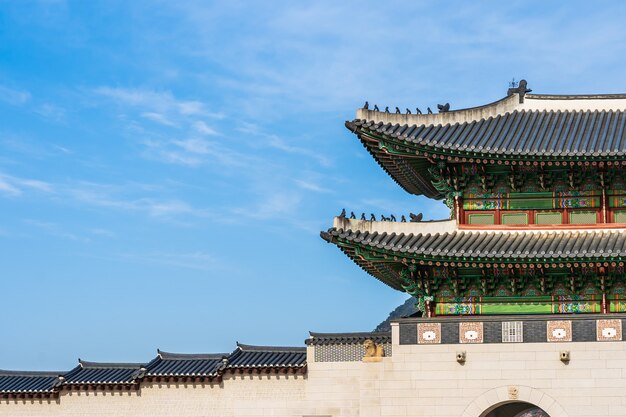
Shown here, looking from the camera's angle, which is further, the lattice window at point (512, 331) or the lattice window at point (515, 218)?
the lattice window at point (515, 218)

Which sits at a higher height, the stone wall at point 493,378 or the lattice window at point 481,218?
the lattice window at point 481,218

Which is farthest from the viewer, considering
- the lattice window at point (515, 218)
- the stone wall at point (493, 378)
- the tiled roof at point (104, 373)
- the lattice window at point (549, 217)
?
the tiled roof at point (104, 373)

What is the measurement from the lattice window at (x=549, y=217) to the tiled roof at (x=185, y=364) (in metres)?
11.3

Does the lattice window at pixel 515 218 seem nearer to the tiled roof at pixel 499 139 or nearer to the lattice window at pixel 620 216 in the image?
the tiled roof at pixel 499 139

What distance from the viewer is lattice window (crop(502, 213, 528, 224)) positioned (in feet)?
110

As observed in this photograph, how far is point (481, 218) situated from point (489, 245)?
1475 mm

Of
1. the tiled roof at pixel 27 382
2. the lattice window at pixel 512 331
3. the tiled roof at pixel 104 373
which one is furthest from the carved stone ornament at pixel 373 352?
the tiled roof at pixel 27 382

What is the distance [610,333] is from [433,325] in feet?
14.3

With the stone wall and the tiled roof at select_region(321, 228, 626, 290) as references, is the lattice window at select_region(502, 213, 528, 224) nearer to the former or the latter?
the tiled roof at select_region(321, 228, 626, 290)

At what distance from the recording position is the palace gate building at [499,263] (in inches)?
1236

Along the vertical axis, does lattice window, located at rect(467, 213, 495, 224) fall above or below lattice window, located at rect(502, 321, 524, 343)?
above

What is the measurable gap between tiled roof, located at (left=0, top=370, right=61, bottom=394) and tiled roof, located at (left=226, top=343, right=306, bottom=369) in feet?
20.3

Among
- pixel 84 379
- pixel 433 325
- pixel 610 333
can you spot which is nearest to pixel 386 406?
pixel 433 325

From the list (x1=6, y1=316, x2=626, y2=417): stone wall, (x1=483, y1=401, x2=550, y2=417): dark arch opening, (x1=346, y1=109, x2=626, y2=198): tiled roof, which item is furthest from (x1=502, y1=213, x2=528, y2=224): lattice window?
(x1=483, y1=401, x2=550, y2=417): dark arch opening
